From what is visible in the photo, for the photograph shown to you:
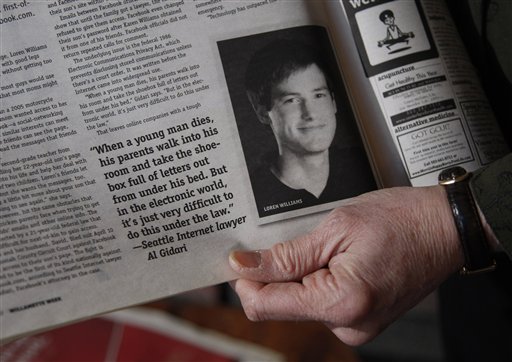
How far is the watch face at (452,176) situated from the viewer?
1.74ft

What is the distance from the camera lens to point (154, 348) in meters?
1.16

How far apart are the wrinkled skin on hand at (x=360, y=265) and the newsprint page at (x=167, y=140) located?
0.11 feet

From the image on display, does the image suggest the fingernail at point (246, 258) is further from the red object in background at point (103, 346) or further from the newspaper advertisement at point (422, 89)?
the red object in background at point (103, 346)

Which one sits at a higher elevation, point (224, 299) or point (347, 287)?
point (347, 287)

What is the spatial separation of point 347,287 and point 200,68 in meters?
0.30

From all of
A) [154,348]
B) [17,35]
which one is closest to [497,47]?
[17,35]

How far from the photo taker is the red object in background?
3.73 feet

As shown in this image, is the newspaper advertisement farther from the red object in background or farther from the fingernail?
the red object in background

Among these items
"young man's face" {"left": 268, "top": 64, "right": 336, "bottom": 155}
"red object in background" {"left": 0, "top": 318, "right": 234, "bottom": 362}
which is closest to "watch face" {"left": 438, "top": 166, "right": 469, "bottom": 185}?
"young man's face" {"left": 268, "top": 64, "right": 336, "bottom": 155}

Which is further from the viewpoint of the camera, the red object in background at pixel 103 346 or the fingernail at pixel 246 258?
the red object in background at pixel 103 346

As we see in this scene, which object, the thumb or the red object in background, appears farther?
the red object in background

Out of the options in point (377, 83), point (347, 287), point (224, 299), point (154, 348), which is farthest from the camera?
point (224, 299)

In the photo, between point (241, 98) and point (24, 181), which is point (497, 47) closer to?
point (241, 98)

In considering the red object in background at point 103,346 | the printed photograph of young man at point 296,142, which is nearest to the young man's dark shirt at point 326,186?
the printed photograph of young man at point 296,142
